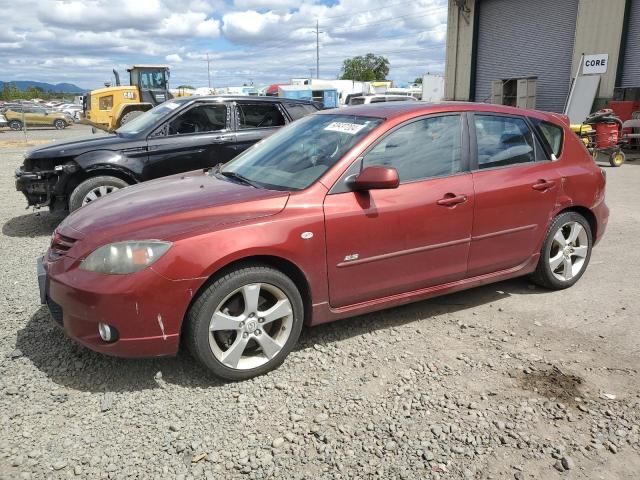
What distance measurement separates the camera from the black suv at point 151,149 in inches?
261

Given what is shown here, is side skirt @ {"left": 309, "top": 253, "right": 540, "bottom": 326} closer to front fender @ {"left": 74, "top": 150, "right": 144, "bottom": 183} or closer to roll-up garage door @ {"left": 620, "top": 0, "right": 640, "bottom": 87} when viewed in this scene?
front fender @ {"left": 74, "top": 150, "right": 144, "bottom": 183}

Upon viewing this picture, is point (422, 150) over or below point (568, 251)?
over

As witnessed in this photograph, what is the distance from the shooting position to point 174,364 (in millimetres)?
3430

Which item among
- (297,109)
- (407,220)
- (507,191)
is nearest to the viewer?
(407,220)

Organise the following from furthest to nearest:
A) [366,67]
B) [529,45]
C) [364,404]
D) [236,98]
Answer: [366,67] < [529,45] < [236,98] < [364,404]

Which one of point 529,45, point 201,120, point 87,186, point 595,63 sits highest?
point 529,45

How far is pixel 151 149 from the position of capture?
272 inches

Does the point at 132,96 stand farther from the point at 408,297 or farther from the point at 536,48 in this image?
the point at 408,297

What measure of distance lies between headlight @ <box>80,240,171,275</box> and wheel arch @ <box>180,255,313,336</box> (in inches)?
12.2

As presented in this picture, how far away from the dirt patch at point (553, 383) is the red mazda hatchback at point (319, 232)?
0.89 metres

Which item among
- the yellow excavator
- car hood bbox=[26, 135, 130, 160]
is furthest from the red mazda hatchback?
the yellow excavator

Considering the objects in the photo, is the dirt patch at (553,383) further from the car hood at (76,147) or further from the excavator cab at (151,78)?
the excavator cab at (151,78)

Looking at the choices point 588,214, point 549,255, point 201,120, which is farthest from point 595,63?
point 549,255

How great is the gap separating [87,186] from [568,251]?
17.7ft
